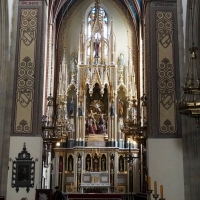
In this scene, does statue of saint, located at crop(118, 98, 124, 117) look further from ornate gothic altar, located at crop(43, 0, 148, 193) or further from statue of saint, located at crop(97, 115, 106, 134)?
statue of saint, located at crop(97, 115, 106, 134)

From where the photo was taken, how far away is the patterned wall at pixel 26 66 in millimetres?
16109

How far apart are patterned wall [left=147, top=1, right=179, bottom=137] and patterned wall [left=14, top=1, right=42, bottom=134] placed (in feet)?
16.0

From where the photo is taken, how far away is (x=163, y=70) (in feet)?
54.5

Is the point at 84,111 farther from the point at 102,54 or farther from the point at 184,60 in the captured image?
the point at 184,60

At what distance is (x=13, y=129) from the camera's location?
15977 mm

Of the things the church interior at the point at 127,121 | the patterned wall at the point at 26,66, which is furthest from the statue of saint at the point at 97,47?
the patterned wall at the point at 26,66

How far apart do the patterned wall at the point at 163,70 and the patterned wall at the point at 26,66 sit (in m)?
4.87

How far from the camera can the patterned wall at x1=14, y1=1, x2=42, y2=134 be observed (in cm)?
1611

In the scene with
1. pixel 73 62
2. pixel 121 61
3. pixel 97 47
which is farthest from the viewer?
pixel 73 62

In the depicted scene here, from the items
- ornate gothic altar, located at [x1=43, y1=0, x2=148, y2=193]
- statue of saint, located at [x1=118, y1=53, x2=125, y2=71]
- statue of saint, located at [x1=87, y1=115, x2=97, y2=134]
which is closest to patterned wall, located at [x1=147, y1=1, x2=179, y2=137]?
ornate gothic altar, located at [x1=43, y1=0, x2=148, y2=193]

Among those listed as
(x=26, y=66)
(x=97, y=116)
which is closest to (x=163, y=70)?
(x=26, y=66)

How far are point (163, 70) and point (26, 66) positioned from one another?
5.71 meters

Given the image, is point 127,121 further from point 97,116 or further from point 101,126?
point 97,116

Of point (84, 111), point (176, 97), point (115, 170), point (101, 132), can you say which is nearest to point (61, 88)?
point (84, 111)
